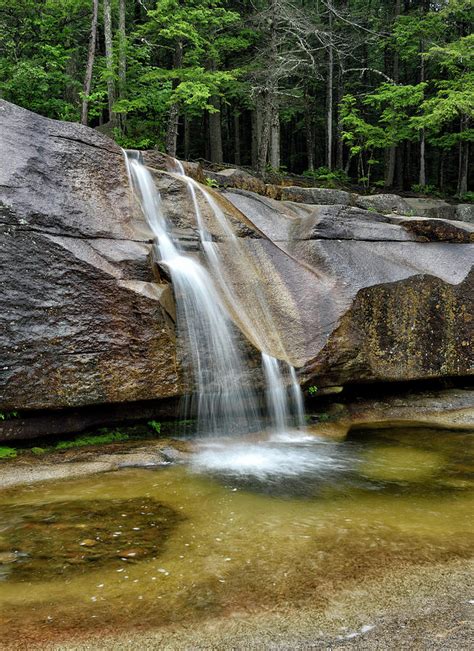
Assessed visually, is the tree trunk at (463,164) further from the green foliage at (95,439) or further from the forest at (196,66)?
the green foliage at (95,439)

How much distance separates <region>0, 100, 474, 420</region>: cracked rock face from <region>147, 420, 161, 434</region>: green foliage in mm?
641

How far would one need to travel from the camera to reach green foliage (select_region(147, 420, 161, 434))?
7152mm

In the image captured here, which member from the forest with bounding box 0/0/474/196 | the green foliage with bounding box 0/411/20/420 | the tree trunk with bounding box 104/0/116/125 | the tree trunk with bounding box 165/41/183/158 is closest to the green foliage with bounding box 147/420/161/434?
the green foliage with bounding box 0/411/20/420

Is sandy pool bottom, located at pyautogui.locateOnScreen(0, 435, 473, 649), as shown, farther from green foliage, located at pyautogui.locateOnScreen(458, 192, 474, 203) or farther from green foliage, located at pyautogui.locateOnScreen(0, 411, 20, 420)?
green foliage, located at pyautogui.locateOnScreen(458, 192, 474, 203)

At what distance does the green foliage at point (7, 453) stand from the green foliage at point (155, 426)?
1.76 metres

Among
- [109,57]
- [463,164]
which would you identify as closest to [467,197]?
[463,164]

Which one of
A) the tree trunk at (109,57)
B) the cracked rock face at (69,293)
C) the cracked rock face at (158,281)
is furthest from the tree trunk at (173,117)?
the cracked rock face at (69,293)

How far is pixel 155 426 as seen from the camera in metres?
7.15

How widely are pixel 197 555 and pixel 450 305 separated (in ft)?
24.4

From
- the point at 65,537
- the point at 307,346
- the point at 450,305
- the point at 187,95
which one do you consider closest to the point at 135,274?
the point at 307,346

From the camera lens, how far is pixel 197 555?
372 cm

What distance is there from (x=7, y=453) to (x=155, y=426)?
189 cm

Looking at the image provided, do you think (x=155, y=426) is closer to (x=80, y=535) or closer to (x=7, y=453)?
(x=7, y=453)

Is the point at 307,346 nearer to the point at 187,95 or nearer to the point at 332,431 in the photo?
the point at 332,431
